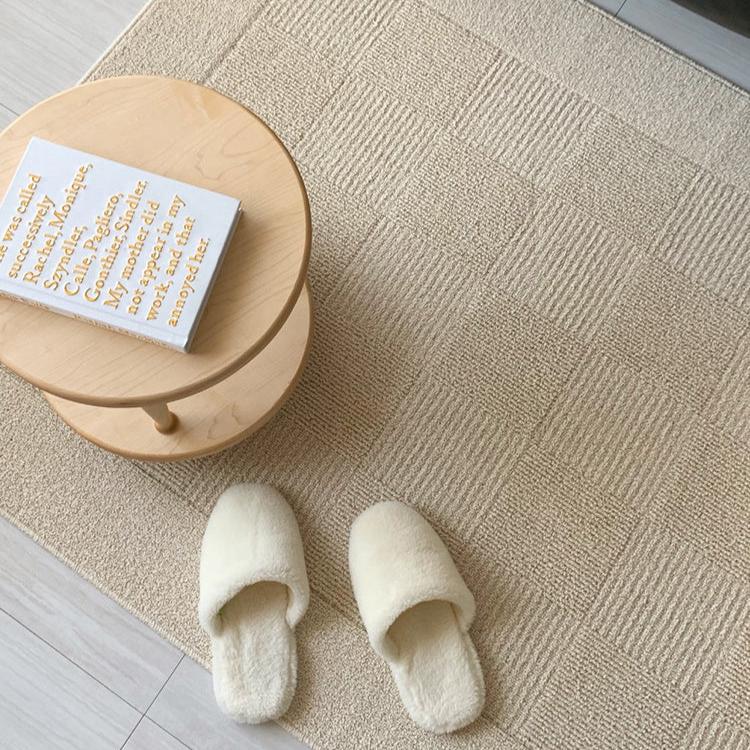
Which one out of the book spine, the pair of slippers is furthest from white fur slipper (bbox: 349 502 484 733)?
the book spine

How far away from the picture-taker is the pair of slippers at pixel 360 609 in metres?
1.00

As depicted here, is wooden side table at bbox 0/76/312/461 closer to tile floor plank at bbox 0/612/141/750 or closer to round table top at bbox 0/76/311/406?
round table top at bbox 0/76/311/406

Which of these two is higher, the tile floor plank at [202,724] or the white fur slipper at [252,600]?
the white fur slipper at [252,600]

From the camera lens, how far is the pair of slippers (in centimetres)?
100

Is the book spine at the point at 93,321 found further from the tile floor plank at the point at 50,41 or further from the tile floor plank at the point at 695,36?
the tile floor plank at the point at 695,36

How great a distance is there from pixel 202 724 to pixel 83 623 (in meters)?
0.18

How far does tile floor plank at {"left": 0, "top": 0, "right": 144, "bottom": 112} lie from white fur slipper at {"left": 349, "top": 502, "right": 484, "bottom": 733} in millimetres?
767

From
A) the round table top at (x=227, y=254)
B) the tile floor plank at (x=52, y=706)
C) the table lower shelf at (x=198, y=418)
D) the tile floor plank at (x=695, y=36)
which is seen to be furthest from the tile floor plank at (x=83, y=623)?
the tile floor plank at (x=695, y=36)

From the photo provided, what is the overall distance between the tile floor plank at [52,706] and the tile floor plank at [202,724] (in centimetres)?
4

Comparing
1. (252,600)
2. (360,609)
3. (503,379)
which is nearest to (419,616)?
(360,609)

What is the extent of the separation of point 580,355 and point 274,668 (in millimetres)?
538

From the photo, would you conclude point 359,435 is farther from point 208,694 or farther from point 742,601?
point 742,601

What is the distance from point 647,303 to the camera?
1.16 m

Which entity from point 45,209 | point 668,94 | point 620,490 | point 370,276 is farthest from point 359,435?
point 668,94
